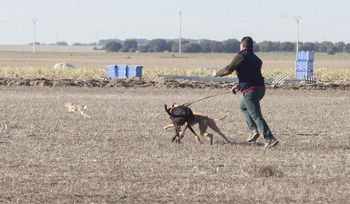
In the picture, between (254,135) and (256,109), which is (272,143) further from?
(256,109)

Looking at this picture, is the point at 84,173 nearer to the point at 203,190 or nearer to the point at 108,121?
the point at 203,190

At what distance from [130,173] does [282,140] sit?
4.82 meters

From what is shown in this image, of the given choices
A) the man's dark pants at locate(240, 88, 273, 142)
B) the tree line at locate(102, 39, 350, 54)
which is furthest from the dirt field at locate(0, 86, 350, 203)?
the tree line at locate(102, 39, 350, 54)

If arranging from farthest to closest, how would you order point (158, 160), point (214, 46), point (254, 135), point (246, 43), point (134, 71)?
point (214, 46), point (134, 71), point (254, 135), point (246, 43), point (158, 160)

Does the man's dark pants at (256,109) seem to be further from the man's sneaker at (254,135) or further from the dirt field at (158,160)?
the dirt field at (158,160)

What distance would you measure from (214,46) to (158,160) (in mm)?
166465

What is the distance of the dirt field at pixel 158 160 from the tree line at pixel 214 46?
153555 millimetres

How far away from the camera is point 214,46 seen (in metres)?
176

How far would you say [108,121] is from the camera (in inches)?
635

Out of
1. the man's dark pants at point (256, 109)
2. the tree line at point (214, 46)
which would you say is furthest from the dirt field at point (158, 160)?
the tree line at point (214, 46)

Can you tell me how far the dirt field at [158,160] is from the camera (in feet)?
25.7

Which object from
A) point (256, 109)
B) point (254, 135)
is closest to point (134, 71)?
point (254, 135)

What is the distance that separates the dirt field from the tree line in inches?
6045

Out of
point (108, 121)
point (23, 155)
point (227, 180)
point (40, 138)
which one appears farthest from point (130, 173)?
point (108, 121)
